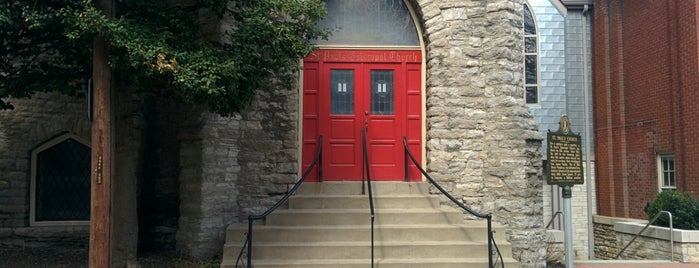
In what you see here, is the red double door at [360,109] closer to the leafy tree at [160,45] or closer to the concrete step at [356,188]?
the concrete step at [356,188]

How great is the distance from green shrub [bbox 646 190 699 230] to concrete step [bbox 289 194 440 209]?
6330 mm

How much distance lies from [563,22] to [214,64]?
1243 centimetres

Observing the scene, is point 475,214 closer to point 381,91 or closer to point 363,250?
point 363,250

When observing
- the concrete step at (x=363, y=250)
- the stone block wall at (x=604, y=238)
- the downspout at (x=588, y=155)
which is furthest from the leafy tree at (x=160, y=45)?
the stone block wall at (x=604, y=238)

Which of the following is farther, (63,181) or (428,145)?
(63,181)

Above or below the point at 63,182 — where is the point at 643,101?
above

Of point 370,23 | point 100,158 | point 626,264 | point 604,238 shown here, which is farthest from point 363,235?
point 604,238

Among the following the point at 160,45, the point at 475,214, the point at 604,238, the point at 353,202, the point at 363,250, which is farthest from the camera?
the point at 604,238

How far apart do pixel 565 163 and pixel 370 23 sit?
387 centimetres

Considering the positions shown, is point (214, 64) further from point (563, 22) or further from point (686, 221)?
point (563, 22)

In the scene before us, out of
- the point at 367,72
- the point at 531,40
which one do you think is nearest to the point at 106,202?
the point at 367,72

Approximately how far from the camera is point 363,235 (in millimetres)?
7426

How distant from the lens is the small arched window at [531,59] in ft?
49.4

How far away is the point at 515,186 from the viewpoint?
7980mm
